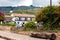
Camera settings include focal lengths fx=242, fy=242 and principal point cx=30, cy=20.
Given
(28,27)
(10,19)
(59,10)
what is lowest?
(10,19)

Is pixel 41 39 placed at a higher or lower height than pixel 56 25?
higher

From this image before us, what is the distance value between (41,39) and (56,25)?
1387 cm

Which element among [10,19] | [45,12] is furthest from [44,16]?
[10,19]

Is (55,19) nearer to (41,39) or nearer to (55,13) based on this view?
(55,13)

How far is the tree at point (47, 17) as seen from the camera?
34.7m

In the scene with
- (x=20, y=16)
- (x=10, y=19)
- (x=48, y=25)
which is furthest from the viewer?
(x=10, y=19)

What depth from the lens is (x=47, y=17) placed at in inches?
1420

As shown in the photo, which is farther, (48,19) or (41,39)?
(48,19)

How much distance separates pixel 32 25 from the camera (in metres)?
36.3

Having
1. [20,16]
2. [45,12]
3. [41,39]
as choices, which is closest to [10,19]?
[20,16]

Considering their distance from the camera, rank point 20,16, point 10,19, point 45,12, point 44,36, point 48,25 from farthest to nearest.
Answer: point 10,19, point 20,16, point 45,12, point 48,25, point 44,36

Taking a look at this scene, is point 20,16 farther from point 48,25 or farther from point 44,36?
point 44,36

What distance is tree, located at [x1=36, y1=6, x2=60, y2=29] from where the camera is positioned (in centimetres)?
3467

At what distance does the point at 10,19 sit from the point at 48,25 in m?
54.3
